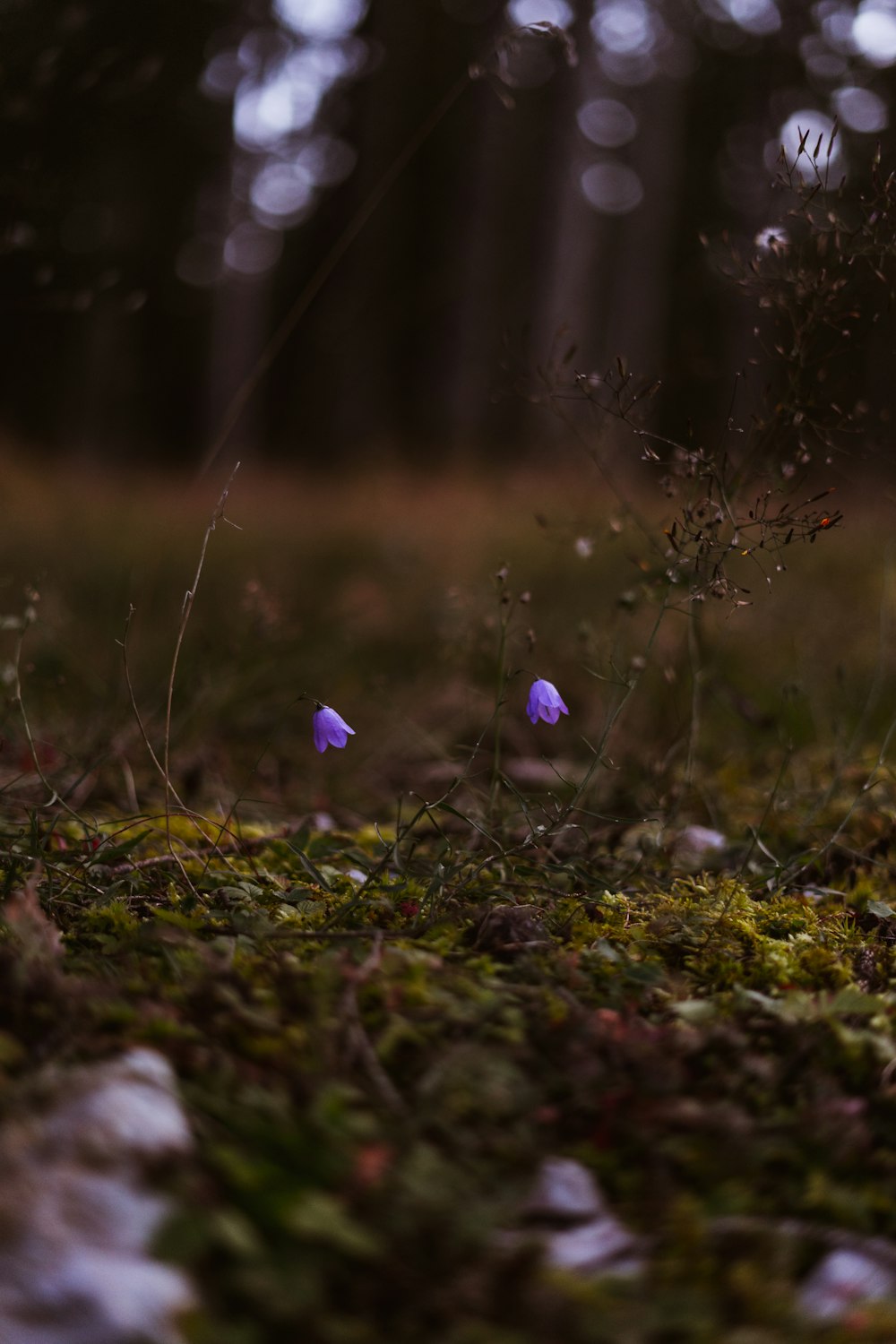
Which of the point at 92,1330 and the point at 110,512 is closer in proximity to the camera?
the point at 92,1330

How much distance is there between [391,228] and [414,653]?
1402 centimetres

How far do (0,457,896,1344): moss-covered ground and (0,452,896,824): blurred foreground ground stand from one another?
0.03 meters

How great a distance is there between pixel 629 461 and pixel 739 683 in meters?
5.80

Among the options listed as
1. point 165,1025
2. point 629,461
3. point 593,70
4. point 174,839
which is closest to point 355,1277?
point 165,1025

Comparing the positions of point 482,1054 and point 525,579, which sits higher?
point 525,579

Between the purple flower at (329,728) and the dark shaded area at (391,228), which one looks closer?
the purple flower at (329,728)

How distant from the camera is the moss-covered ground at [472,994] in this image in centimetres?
108

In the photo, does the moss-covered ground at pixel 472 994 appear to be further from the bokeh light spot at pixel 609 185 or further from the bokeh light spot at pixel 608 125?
the bokeh light spot at pixel 609 185

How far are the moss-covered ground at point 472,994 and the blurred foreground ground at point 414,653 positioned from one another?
3 centimetres

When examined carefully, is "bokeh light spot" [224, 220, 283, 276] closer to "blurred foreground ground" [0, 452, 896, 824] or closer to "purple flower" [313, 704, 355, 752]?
"blurred foreground ground" [0, 452, 896, 824]

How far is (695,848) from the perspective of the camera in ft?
7.51

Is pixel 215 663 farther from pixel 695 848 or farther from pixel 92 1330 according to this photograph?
pixel 92 1330

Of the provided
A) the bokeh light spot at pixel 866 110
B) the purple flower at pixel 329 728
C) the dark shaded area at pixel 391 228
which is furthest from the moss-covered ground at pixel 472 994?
the bokeh light spot at pixel 866 110

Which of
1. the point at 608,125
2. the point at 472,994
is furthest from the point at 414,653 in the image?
the point at 608,125
